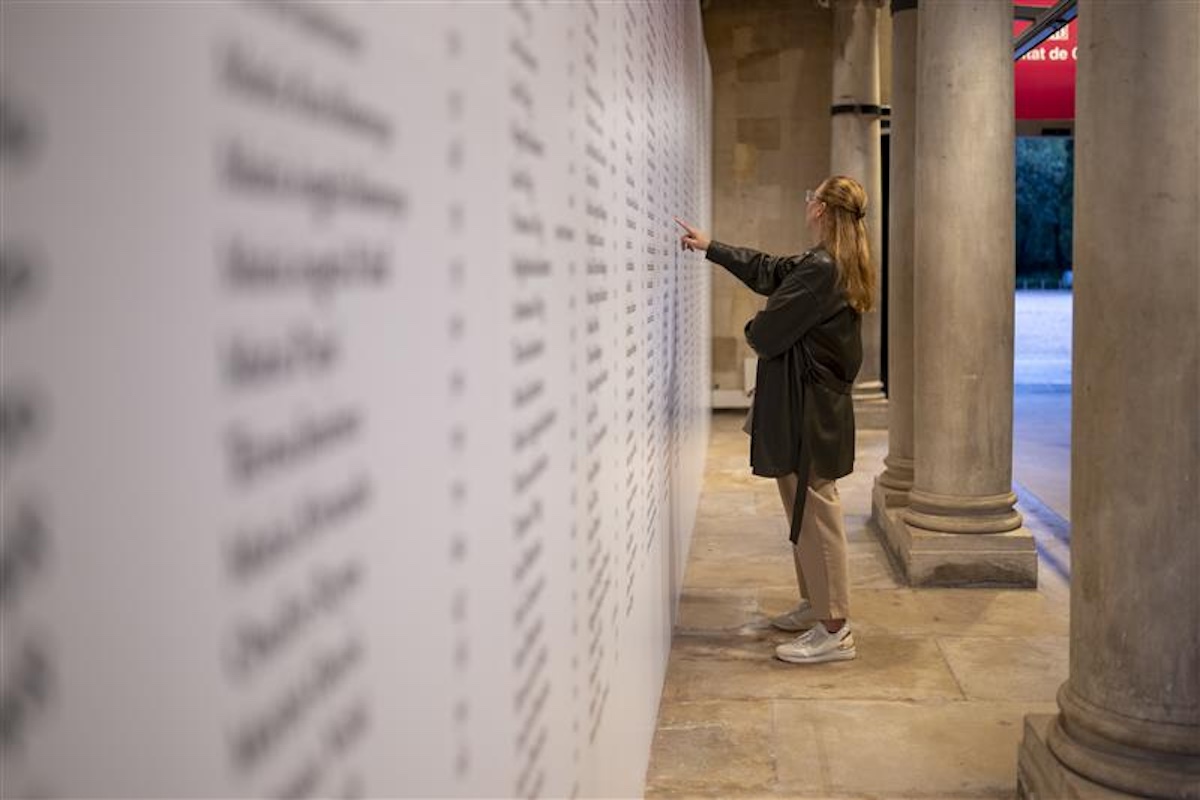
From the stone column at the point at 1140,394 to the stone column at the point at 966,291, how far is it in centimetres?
283

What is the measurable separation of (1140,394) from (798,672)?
6.79 feet

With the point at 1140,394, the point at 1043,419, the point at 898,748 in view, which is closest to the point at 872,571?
the point at 898,748

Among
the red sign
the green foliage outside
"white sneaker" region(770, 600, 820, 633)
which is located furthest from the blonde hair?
the green foliage outside

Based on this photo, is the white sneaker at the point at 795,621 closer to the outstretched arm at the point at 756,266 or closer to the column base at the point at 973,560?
the column base at the point at 973,560

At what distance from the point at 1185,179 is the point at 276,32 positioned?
2.84 metres

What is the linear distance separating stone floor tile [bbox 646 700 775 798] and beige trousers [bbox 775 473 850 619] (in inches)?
24.5

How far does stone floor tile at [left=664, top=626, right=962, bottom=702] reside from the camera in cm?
454

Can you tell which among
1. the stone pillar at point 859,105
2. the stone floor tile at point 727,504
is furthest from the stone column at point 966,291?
the stone pillar at point 859,105

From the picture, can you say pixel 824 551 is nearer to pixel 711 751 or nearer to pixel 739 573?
pixel 711 751

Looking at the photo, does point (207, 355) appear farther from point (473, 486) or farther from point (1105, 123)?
→ point (1105, 123)

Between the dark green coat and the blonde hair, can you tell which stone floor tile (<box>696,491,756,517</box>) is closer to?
the dark green coat

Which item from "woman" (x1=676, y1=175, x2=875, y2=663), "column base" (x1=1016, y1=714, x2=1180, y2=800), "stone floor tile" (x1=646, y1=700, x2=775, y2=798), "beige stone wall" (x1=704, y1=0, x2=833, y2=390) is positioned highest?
"beige stone wall" (x1=704, y1=0, x2=833, y2=390)

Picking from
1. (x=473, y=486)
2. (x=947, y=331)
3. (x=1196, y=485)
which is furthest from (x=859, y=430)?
(x=473, y=486)

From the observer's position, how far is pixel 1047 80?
484 inches
